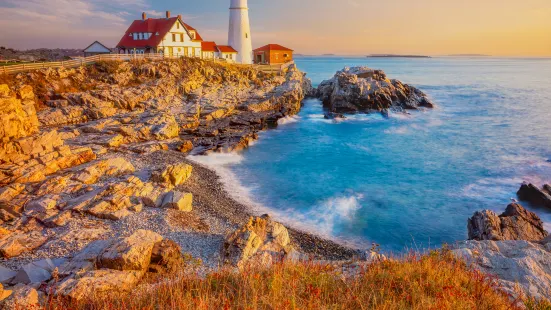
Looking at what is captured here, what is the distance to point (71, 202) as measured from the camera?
1449 cm

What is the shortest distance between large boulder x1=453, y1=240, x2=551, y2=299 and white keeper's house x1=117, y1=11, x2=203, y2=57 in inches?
1792

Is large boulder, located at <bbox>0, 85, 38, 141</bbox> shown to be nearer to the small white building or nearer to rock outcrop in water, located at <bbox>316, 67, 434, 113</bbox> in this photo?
the small white building

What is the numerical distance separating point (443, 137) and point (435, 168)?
11.8 meters

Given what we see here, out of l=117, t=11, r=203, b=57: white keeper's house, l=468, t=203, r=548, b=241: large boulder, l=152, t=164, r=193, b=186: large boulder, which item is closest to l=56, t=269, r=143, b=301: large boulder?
l=152, t=164, r=193, b=186: large boulder

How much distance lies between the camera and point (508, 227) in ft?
42.3

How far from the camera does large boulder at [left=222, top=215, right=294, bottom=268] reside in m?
11.0

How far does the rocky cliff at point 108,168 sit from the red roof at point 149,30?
6630mm

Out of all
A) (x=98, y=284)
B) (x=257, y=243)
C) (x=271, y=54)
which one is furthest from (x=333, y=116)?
(x=98, y=284)

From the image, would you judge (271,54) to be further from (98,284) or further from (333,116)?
(98,284)

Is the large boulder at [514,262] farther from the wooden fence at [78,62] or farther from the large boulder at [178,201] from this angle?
the wooden fence at [78,62]

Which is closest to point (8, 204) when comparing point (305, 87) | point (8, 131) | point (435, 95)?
point (8, 131)

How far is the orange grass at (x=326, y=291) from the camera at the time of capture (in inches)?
198

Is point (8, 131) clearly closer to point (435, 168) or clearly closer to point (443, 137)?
point (435, 168)

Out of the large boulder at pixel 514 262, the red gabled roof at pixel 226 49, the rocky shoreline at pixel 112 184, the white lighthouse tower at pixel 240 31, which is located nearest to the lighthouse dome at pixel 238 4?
the white lighthouse tower at pixel 240 31
